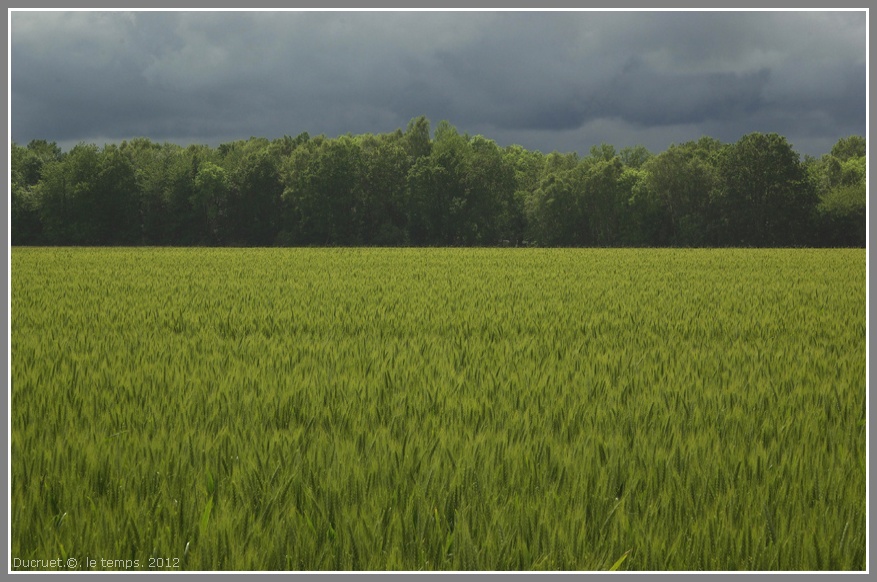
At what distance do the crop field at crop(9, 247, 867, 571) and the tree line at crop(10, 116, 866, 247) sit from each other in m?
31.8

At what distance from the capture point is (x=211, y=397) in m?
5.27

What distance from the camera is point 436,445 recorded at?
164 inches

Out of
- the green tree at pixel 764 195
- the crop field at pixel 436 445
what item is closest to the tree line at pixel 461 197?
the green tree at pixel 764 195

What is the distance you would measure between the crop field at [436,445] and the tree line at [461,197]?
3180 cm

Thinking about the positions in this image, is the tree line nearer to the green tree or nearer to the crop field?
the green tree

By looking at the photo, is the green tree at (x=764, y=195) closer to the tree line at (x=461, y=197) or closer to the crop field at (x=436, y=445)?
the tree line at (x=461, y=197)

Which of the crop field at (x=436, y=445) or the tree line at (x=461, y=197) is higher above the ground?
the tree line at (x=461, y=197)

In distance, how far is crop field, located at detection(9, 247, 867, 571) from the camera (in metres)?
3.00

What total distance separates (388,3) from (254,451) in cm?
228

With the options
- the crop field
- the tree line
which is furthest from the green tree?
the crop field

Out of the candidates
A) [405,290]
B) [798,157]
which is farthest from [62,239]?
[798,157]

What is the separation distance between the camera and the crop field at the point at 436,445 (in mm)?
3004

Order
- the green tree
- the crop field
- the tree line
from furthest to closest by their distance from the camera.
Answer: the green tree
the tree line
the crop field

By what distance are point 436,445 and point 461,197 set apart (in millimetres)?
54943
